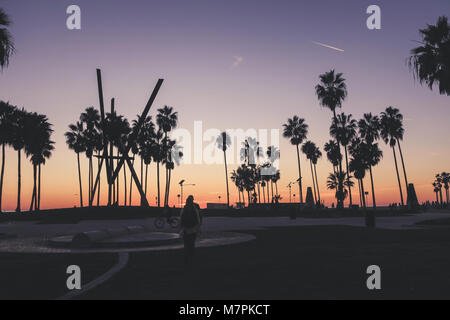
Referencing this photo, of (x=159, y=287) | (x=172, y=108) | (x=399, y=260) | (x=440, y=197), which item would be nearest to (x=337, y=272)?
(x=399, y=260)

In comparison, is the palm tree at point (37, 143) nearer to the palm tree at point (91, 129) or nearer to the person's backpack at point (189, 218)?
the palm tree at point (91, 129)

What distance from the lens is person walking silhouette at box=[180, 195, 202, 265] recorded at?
10586 mm

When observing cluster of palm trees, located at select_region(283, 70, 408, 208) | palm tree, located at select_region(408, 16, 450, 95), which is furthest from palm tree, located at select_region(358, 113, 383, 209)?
palm tree, located at select_region(408, 16, 450, 95)

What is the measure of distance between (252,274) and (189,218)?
2.63m

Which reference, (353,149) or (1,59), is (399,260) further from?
(353,149)

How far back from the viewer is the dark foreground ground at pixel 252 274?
6977 mm

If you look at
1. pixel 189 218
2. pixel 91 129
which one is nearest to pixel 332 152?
pixel 91 129

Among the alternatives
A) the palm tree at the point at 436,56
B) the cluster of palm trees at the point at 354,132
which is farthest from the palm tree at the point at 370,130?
the palm tree at the point at 436,56

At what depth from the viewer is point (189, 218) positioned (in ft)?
35.0

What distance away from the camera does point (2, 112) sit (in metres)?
48.7

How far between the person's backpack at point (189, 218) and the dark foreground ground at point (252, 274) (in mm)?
1079

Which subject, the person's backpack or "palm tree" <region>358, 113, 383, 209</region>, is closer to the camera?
the person's backpack

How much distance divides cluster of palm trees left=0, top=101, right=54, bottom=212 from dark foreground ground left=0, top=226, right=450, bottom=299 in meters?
A: 42.1

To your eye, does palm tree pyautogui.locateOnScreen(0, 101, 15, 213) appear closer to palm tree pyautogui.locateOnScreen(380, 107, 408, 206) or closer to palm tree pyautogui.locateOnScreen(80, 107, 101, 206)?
palm tree pyautogui.locateOnScreen(80, 107, 101, 206)
